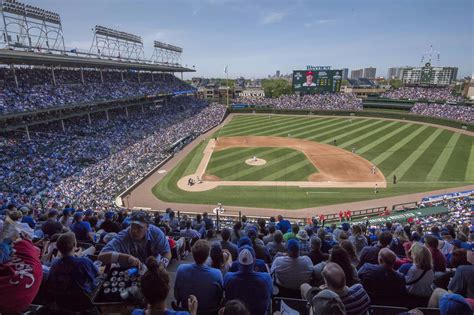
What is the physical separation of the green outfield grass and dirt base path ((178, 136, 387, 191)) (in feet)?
2.73

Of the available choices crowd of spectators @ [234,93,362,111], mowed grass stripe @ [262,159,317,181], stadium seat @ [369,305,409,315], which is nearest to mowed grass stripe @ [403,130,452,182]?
mowed grass stripe @ [262,159,317,181]

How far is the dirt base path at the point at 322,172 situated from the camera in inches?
1075

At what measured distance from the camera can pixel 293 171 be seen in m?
30.5

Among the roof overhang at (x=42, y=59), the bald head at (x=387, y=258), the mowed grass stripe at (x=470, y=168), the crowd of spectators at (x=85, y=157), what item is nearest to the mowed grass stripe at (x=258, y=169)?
the crowd of spectators at (x=85, y=157)

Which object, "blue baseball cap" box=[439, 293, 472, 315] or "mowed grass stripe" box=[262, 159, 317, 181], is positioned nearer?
"blue baseball cap" box=[439, 293, 472, 315]

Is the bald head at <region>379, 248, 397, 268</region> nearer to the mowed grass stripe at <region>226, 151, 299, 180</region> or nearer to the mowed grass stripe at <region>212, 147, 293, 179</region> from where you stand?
the mowed grass stripe at <region>226, 151, 299, 180</region>

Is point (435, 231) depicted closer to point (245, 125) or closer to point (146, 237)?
point (146, 237)

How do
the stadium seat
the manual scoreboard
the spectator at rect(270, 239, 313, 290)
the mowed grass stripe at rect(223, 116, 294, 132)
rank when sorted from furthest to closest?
1. the manual scoreboard
2. the mowed grass stripe at rect(223, 116, 294, 132)
3. the spectator at rect(270, 239, 313, 290)
4. the stadium seat

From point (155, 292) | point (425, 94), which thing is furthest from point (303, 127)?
point (155, 292)

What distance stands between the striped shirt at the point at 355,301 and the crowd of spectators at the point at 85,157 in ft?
72.4

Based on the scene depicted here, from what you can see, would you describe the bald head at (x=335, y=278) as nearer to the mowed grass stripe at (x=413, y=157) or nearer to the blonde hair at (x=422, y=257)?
the blonde hair at (x=422, y=257)

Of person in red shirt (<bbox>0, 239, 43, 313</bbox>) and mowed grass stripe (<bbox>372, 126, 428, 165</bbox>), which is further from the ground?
person in red shirt (<bbox>0, 239, 43, 313</bbox>)

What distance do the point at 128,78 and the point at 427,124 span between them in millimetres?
56303

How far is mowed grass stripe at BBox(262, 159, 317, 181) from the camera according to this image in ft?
95.0
